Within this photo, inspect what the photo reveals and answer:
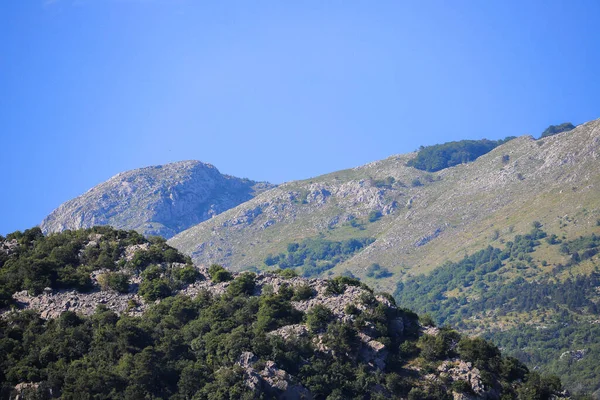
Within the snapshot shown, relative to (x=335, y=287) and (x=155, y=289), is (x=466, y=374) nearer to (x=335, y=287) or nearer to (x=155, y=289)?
(x=335, y=287)

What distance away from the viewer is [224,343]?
256ft

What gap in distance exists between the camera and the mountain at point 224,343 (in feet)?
241

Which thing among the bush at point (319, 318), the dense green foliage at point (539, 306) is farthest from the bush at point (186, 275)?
the dense green foliage at point (539, 306)

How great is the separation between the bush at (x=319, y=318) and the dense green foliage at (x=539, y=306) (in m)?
53.4

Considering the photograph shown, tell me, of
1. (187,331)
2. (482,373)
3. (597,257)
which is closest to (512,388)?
(482,373)

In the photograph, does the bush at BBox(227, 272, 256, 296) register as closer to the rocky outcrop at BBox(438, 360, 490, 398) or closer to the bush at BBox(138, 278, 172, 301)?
the bush at BBox(138, 278, 172, 301)

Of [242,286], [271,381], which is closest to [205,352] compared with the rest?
[271,381]

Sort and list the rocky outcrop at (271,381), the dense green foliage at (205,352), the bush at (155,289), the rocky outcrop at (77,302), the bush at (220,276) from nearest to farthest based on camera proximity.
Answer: the rocky outcrop at (271,381)
the dense green foliage at (205,352)
the rocky outcrop at (77,302)
the bush at (155,289)
the bush at (220,276)

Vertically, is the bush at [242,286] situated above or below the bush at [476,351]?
above

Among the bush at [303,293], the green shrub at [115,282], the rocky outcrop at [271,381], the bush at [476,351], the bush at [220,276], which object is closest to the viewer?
the rocky outcrop at [271,381]

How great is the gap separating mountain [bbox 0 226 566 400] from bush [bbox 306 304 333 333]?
4.3 inches

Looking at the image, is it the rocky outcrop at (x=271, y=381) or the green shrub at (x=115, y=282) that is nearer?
the rocky outcrop at (x=271, y=381)

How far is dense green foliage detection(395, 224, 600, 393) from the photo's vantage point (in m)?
145

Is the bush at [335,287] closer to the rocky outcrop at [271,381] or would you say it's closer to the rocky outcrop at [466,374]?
the rocky outcrop at [466,374]
